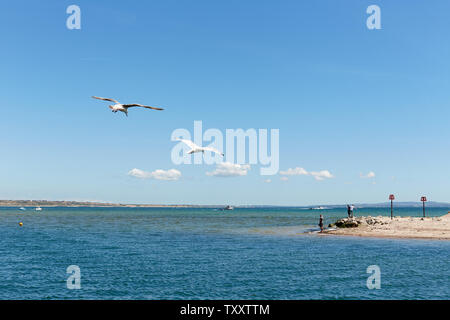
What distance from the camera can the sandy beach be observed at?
4947 centimetres

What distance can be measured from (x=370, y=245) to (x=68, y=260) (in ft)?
101

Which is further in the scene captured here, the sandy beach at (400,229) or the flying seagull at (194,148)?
the sandy beach at (400,229)

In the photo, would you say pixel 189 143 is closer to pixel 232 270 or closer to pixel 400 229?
pixel 232 270

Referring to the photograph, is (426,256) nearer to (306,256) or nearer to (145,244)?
(306,256)

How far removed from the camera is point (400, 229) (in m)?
54.2

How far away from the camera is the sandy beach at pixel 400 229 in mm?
49469

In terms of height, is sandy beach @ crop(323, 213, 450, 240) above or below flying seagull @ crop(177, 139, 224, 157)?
below

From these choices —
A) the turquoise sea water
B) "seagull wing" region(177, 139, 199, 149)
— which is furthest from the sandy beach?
"seagull wing" region(177, 139, 199, 149)

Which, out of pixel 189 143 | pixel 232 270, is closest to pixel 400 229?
pixel 232 270

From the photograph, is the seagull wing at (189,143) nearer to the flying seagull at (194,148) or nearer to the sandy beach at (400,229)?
the flying seagull at (194,148)

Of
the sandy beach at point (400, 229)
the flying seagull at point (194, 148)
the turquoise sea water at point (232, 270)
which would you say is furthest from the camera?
the sandy beach at point (400, 229)

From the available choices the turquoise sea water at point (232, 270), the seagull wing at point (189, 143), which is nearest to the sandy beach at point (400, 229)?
the turquoise sea water at point (232, 270)

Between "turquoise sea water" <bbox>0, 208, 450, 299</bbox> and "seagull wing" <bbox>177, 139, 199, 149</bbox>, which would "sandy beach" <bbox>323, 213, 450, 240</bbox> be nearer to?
"turquoise sea water" <bbox>0, 208, 450, 299</bbox>

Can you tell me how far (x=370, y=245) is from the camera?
42.3 meters
